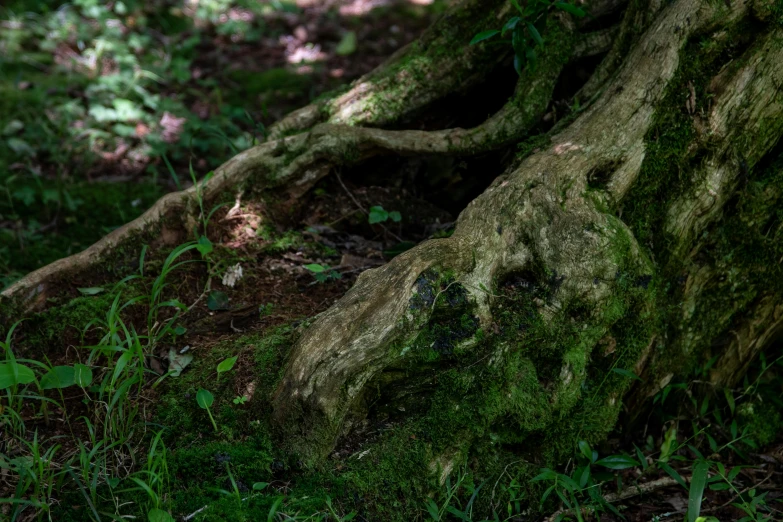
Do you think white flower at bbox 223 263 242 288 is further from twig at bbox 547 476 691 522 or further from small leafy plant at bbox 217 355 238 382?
twig at bbox 547 476 691 522

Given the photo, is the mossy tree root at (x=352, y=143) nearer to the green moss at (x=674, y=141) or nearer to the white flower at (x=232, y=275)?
the white flower at (x=232, y=275)

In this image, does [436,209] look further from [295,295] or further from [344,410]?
[344,410]

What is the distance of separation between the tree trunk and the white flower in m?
0.40

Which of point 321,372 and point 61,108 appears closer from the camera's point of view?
point 321,372

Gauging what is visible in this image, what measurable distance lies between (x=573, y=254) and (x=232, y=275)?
72.7 inches

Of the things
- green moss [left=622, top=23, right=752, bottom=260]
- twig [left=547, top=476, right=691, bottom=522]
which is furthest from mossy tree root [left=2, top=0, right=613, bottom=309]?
twig [left=547, top=476, right=691, bottom=522]

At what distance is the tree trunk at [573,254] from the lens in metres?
2.80

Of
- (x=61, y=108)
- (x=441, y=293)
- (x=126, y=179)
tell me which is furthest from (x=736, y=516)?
(x=61, y=108)

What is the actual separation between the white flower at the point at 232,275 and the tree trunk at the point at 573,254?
400 mm

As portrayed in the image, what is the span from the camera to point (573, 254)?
2941 millimetres

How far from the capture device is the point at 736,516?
305 cm

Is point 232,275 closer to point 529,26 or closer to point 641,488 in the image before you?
point 529,26

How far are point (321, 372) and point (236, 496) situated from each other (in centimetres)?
58

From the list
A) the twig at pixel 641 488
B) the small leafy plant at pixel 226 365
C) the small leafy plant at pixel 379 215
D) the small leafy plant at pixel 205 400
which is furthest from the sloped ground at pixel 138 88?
the twig at pixel 641 488
